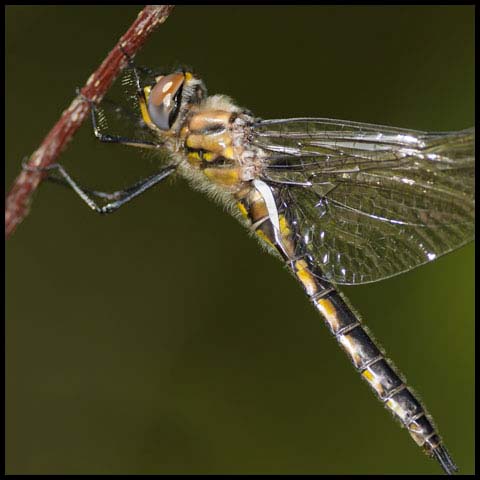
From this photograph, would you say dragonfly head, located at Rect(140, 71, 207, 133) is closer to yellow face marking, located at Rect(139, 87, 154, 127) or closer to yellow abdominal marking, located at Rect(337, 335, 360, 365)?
yellow face marking, located at Rect(139, 87, 154, 127)

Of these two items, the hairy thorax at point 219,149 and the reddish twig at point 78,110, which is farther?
the hairy thorax at point 219,149

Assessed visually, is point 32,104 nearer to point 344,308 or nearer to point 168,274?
point 168,274

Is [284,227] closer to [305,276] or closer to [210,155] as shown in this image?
[305,276]

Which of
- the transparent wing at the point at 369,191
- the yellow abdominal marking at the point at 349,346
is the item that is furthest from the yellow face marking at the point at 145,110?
the yellow abdominal marking at the point at 349,346

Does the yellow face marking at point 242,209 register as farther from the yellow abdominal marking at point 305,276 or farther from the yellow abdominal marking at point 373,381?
the yellow abdominal marking at point 373,381

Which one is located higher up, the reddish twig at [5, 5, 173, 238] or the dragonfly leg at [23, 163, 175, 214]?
the dragonfly leg at [23, 163, 175, 214]

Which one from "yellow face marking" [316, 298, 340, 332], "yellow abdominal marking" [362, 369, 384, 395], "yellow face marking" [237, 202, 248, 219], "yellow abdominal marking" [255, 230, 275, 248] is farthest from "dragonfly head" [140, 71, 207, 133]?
"yellow abdominal marking" [362, 369, 384, 395]

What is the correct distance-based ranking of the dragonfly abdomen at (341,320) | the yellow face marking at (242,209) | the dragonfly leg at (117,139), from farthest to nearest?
A: the yellow face marking at (242,209) < the dragonfly abdomen at (341,320) < the dragonfly leg at (117,139)

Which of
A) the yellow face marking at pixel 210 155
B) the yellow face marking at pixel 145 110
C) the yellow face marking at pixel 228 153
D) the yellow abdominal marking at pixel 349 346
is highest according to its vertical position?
the yellow face marking at pixel 145 110
